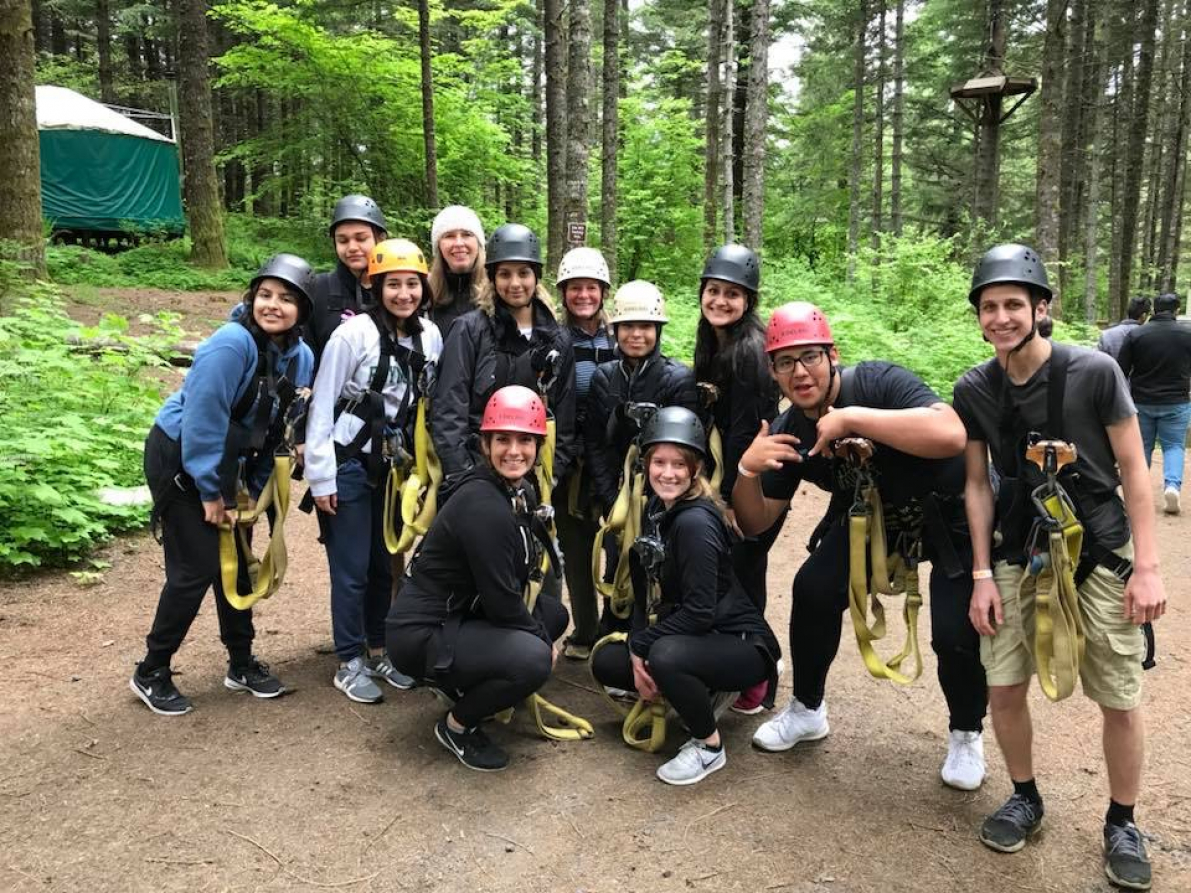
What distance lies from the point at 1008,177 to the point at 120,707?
3476 cm

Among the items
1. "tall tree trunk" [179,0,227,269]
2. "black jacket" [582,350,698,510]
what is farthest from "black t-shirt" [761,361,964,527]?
"tall tree trunk" [179,0,227,269]

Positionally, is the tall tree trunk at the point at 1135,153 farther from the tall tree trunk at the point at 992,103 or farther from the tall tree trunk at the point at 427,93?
the tall tree trunk at the point at 427,93

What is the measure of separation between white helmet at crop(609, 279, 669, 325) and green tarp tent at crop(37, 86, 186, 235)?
873 inches

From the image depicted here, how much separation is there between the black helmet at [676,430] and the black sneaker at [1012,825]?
198cm

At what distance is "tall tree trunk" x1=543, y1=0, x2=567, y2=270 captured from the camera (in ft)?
45.6

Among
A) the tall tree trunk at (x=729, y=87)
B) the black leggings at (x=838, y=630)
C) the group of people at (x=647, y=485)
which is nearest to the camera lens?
the group of people at (x=647, y=485)

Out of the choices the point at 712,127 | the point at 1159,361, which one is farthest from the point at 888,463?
the point at 712,127

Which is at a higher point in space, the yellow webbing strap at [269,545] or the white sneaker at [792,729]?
the yellow webbing strap at [269,545]

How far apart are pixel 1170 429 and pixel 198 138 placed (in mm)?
18515

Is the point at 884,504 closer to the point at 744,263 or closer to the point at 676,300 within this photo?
the point at 744,263

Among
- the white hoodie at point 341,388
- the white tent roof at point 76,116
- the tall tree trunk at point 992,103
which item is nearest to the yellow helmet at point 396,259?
the white hoodie at point 341,388

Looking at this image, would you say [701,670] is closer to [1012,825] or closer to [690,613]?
[690,613]

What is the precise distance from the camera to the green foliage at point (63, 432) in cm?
610

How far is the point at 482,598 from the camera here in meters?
3.85
